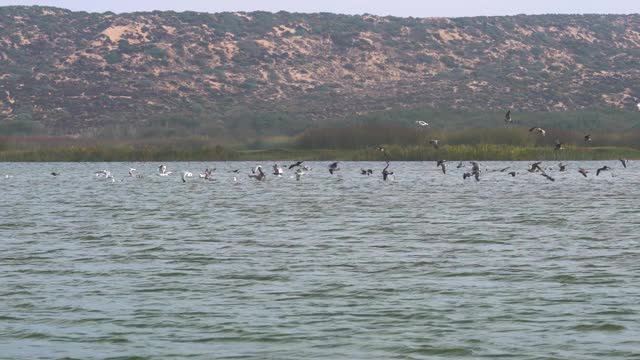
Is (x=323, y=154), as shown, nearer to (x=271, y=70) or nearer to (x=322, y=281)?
(x=271, y=70)

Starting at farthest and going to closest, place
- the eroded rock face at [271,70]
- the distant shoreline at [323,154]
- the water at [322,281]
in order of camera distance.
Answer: the eroded rock face at [271,70], the distant shoreline at [323,154], the water at [322,281]

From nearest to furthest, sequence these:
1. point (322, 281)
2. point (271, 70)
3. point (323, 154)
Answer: point (322, 281) < point (323, 154) < point (271, 70)

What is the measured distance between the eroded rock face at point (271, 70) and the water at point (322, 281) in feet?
350

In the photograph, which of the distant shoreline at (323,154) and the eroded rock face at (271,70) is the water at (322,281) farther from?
the eroded rock face at (271,70)

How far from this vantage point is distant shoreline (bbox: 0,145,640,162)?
94.1m

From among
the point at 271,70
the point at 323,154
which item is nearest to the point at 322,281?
the point at 323,154

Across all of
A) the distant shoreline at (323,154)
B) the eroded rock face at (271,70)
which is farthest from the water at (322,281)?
the eroded rock face at (271,70)

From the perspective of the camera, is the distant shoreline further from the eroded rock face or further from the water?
the water

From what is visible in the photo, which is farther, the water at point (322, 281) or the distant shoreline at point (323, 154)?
the distant shoreline at point (323, 154)

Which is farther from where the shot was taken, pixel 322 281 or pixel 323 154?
pixel 323 154

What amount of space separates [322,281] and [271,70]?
15314cm

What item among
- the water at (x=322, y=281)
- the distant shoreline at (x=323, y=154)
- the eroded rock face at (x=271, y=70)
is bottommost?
the water at (x=322, y=281)

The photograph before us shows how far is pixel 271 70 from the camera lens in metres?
177

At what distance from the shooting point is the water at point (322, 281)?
736 inches
